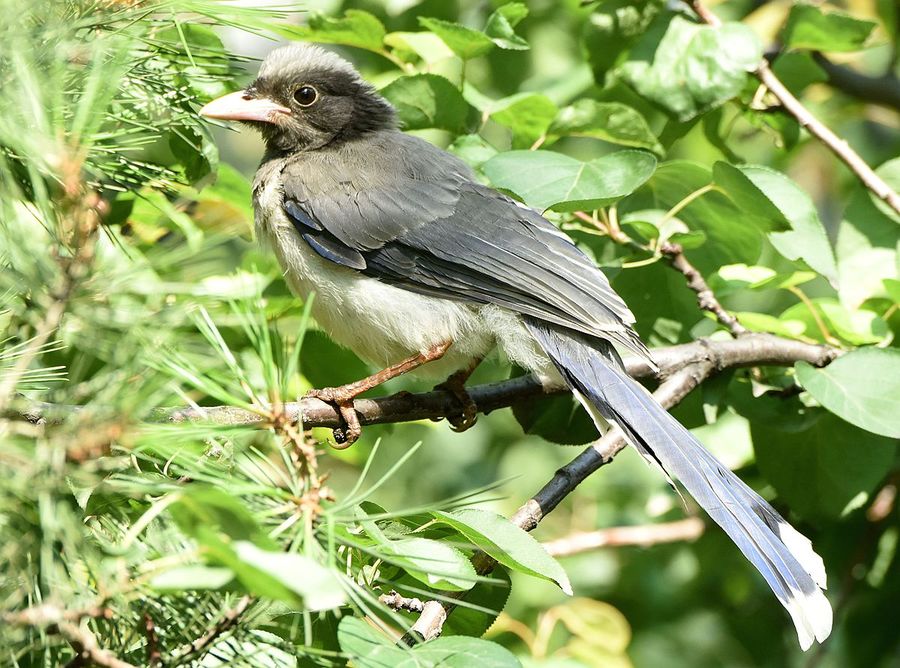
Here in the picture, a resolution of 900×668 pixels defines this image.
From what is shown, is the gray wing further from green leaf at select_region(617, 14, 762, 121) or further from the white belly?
green leaf at select_region(617, 14, 762, 121)

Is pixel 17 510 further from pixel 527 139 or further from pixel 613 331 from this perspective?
pixel 527 139

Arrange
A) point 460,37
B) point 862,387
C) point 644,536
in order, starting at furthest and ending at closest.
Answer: point 644,536, point 460,37, point 862,387

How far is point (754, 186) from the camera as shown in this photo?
296cm

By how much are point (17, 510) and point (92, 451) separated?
0.20 m

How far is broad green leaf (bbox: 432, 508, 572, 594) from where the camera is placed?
2000 mm

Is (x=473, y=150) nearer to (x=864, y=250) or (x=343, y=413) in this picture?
(x=343, y=413)

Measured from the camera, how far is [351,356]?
144 inches

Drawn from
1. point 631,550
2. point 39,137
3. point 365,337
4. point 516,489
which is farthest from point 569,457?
point 39,137

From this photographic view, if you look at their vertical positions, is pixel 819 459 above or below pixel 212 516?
below

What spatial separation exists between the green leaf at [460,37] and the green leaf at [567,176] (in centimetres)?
43

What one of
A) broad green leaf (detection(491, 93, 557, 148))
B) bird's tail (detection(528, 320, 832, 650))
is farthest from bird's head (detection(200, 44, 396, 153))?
bird's tail (detection(528, 320, 832, 650))

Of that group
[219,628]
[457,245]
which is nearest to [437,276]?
[457,245]

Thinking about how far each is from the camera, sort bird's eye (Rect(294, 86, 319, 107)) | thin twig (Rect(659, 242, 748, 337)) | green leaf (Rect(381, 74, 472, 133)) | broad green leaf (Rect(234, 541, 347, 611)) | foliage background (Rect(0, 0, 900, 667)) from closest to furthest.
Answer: broad green leaf (Rect(234, 541, 347, 611)) → foliage background (Rect(0, 0, 900, 667)) → thin twig (Rect(659, 242, 748, 337)) → green leaf (Rect(381, 74, 472, 133)) → bird's eye (Rect(294, 86, 319, 107))

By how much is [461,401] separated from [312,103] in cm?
157
